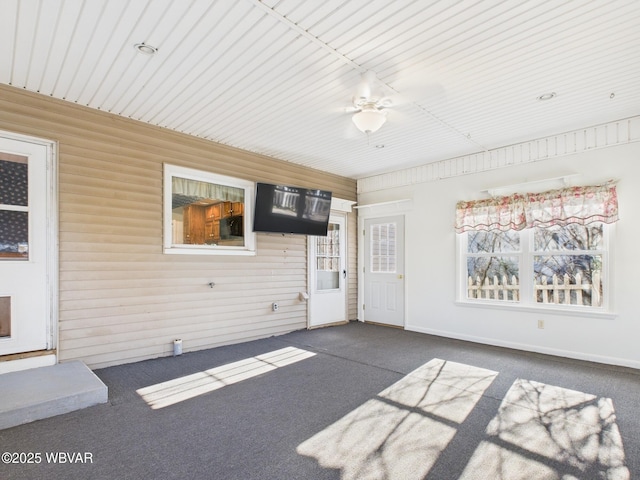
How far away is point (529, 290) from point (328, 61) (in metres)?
4.09

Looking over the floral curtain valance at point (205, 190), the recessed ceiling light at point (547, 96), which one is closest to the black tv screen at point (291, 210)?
the floral curtain valance at point (205, 190)

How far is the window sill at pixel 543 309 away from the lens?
4.31 metres

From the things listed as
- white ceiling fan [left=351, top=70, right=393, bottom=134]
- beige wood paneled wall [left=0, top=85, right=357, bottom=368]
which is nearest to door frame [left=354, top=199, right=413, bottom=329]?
beige wood paneled wall [left=0, top=85, right=357, bottom=368]

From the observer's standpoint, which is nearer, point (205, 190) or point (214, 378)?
point (214, 378)

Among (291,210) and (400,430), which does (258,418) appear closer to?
(400,430)

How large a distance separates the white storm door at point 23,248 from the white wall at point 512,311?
5.09 m

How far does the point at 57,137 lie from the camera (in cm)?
374

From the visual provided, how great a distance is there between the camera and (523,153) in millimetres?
4988

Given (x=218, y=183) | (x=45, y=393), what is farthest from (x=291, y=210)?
(x=45, y=393)

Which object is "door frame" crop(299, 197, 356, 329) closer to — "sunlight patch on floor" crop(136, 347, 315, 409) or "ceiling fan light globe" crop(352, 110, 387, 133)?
"sunlight patch on floor" crop(136, 347, 315, 409)

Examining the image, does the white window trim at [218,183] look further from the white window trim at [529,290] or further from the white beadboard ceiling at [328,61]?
the white window trim at [529,290]

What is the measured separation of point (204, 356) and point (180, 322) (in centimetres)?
54

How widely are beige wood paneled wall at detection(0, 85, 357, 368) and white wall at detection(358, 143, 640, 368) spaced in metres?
2.70

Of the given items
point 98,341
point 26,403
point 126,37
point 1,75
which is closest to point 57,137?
point 1,75
